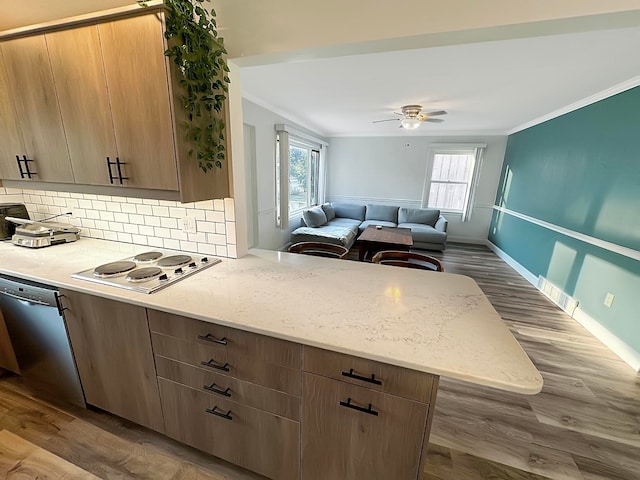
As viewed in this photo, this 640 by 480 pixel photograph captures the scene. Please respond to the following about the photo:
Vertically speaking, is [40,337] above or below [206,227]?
below

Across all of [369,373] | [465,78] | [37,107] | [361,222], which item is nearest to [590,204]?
[465,78]

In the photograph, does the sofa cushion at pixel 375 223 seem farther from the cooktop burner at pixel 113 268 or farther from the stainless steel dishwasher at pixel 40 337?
the stainless steel dishwasher at pixel 40 337

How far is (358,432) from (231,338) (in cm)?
62

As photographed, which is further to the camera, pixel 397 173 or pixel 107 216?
pixel 397 173

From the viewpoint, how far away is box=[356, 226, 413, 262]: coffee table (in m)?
3.97

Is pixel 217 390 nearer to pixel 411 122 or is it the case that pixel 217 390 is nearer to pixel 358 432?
pixel 358 432

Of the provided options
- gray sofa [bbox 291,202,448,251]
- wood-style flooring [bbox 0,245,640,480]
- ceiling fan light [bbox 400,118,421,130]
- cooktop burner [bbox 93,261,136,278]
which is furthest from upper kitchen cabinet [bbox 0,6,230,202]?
gray sofa [bbox 291,202,448,251]

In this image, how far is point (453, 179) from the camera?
229 inches

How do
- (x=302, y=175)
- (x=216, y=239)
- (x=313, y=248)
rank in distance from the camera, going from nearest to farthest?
(x=216, y=239), (x=313, y=248), (x=302, y=175)

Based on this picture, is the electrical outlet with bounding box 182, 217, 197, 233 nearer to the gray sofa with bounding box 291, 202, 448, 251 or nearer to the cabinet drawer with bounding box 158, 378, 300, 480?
the cabinet drawer with bounding box 158, 378, 300, 480

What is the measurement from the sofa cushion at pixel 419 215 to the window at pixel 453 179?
0.45 metres

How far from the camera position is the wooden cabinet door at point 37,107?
141 centimetres

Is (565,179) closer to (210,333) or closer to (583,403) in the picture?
(583,403)

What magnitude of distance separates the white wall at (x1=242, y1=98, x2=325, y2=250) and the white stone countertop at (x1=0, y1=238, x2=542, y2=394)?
7.56ft
